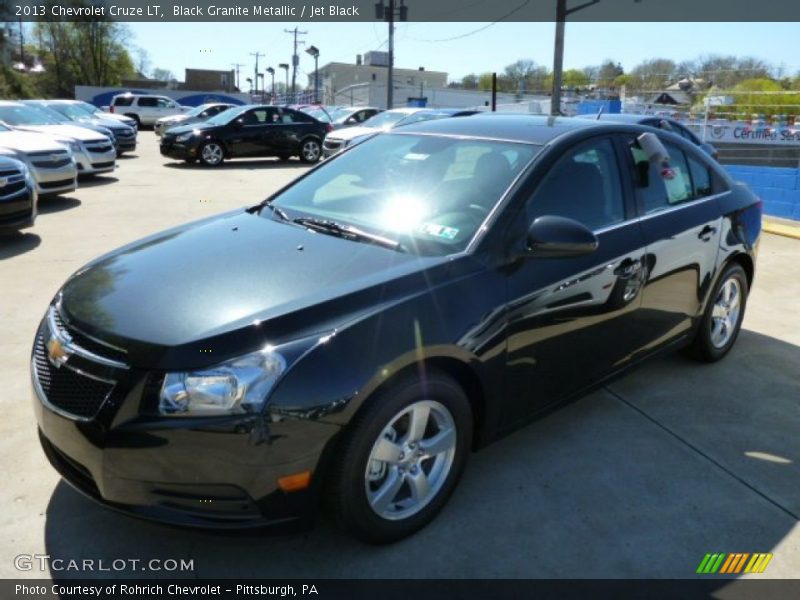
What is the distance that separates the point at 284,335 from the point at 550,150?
5.62 feet

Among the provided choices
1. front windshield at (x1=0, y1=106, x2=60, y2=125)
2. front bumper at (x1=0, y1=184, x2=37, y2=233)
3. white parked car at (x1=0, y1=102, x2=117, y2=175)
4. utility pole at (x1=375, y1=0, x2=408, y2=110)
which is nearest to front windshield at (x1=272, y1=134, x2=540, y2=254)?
front bumper at (x1=0, y1=184, x2=37, y2=233)

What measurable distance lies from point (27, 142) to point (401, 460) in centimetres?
956

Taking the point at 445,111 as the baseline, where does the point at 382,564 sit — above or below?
below

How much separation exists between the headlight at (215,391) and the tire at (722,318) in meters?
3.23

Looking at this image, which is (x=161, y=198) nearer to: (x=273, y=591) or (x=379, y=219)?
(x=379, y=219)

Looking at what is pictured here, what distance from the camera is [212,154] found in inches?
688

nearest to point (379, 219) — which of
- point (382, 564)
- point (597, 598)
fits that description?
point (382, 564)

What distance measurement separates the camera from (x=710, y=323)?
441 cm

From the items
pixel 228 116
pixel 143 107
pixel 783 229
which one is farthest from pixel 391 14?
pixel 783 229

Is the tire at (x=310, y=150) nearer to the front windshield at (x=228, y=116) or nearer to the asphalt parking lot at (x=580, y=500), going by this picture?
the front windshield at (x=228, y=116)

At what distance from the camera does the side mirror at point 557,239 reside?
2.86 metres

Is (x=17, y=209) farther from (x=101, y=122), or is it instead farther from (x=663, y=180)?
(x=101, y=122)

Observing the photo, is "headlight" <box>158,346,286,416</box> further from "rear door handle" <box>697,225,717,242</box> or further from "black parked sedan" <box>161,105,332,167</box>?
"black parked sedan" <box>161,105,332,167</box>

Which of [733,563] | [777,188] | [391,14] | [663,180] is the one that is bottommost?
[733,563]
